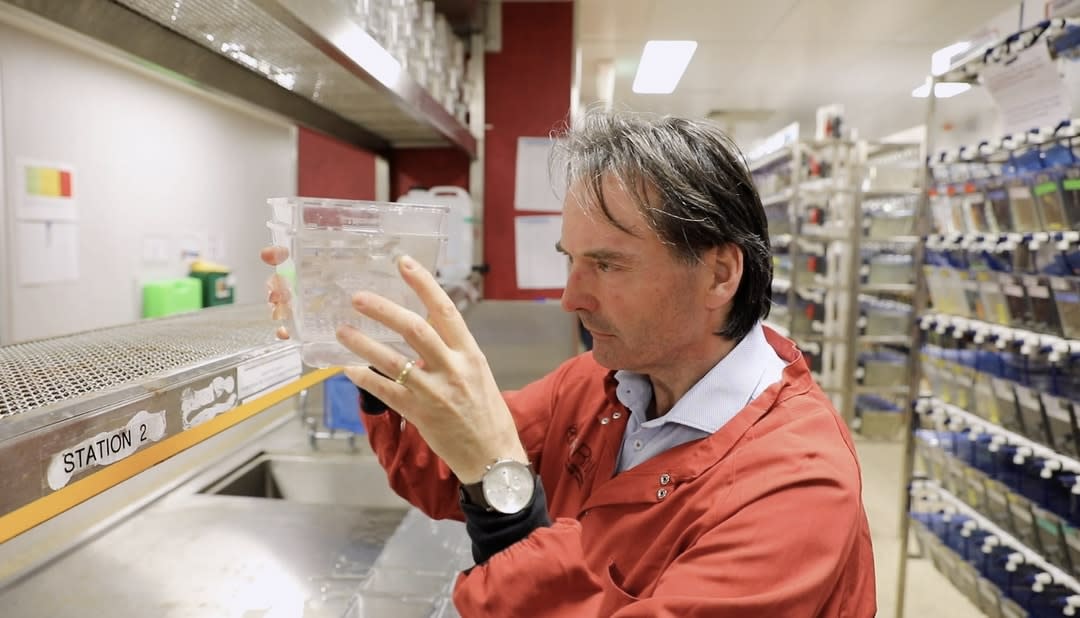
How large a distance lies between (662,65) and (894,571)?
14.7ft

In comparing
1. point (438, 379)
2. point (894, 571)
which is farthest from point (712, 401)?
point (894, 571)

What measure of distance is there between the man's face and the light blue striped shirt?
8 centimetres

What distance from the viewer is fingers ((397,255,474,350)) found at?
728mm

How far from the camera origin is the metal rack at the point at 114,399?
0.60 metres

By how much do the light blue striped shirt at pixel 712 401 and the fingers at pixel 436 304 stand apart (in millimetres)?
475

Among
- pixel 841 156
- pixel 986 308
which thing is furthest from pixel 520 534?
pixel 841 156

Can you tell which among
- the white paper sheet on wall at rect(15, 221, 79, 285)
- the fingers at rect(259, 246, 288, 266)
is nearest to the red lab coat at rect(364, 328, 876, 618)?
the fingers at rect(259, 246, 288, 266)

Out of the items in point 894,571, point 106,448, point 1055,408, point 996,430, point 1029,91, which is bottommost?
point 894,571

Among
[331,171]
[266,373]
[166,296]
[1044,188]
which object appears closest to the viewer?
[266,373]

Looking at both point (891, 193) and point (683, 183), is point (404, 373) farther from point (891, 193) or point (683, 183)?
point (891, 193)

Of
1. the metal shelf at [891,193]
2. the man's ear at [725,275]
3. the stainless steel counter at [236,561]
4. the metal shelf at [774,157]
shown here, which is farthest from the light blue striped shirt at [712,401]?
the metal shelf at [891,193]

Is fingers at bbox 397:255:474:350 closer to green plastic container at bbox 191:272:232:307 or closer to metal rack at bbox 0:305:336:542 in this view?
metal rack at bbox 0:305:336:542

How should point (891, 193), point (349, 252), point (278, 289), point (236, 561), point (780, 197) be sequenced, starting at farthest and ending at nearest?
point (780, 197), point (891, 193), point (236, 561), point (278, 289), point (349, 252)

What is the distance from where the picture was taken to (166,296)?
425 cm
